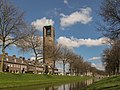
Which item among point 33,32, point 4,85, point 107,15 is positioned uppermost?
point 33,32

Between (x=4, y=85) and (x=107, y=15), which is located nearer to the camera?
(x=107, y=15)

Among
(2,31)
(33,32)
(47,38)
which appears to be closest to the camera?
(2,31)

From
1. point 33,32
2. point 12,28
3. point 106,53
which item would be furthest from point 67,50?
point 12,28

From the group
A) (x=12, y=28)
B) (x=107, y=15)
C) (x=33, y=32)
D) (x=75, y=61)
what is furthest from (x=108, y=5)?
(x=75, y=61)

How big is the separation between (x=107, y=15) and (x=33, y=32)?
4383cm

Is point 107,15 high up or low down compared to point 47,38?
down

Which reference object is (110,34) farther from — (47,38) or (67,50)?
(47,38)

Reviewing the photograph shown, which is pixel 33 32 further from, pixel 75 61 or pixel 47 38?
pixel 47 38

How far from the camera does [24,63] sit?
136m

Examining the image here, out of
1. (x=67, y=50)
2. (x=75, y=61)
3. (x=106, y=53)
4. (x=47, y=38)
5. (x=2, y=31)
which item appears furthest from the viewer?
(x=47, y=38)

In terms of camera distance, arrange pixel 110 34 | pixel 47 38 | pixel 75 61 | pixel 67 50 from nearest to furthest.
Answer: pixel 110 34
pixel 67 50
pixel 75 61
pixel 47 38

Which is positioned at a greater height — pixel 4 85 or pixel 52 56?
pixel 52 56

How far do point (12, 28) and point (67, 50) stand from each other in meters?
71.3

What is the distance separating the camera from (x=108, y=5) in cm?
3278
